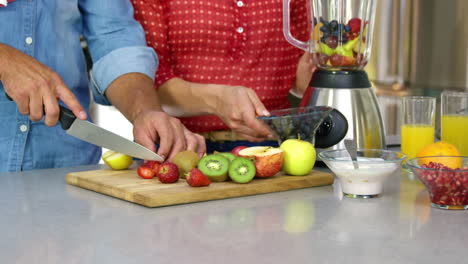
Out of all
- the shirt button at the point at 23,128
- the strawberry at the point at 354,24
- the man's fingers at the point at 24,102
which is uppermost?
the strawberry at the point at 354,24

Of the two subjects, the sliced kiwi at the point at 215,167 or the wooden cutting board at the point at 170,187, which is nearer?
the wooden cutting board at the point at 170,187

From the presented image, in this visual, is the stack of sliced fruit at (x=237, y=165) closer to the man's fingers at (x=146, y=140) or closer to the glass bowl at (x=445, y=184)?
the man's fingers at (x=146, y=140)

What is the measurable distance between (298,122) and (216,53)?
0.51 meters

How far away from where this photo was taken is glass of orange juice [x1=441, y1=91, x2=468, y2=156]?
1.48 metres

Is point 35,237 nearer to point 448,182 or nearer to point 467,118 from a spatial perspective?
point 448,182

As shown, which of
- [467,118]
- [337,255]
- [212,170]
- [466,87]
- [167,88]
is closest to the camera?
[337,255]

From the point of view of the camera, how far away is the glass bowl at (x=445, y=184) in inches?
44.9

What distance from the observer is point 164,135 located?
1505mm

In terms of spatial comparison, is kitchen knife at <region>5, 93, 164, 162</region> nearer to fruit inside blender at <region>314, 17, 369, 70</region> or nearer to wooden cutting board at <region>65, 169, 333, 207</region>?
wooden cutting board at <region>65, 169, 333, 207</region>

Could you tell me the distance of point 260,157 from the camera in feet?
4.45

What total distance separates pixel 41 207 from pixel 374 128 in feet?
2.49

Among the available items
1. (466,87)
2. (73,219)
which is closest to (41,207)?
(73,219)

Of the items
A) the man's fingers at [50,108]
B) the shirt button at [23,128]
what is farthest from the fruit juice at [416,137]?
the shirt button at [23,128]

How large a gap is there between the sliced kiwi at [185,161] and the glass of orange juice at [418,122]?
0.48 meters
